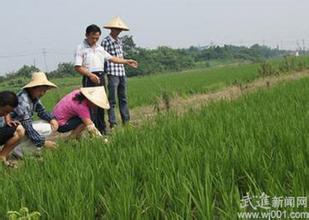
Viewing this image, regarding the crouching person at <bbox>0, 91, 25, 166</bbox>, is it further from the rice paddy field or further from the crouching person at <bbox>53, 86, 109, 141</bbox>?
the rice paddy field

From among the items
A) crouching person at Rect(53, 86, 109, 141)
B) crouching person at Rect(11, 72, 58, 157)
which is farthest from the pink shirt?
crouching person at Rect(11, 72, 58, 157)

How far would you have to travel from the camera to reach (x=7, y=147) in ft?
12.8

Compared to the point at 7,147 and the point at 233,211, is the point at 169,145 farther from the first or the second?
the point at 7,147

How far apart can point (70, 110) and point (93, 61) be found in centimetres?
75

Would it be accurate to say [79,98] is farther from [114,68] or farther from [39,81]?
[114,68]


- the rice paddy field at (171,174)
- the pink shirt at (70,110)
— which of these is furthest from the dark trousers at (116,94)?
the rice paddy field at (171,174)

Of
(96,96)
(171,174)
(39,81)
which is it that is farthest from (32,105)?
(171,174)

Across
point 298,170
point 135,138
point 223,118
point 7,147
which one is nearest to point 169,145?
point 135,138

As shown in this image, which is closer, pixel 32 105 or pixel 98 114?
pixel 32 105

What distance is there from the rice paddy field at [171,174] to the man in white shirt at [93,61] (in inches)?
60.3

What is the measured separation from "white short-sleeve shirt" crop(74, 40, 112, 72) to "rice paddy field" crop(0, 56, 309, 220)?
165cm

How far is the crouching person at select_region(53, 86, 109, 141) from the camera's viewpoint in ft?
13.7

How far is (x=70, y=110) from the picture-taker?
4.34 metres

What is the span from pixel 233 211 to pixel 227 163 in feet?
2.14
